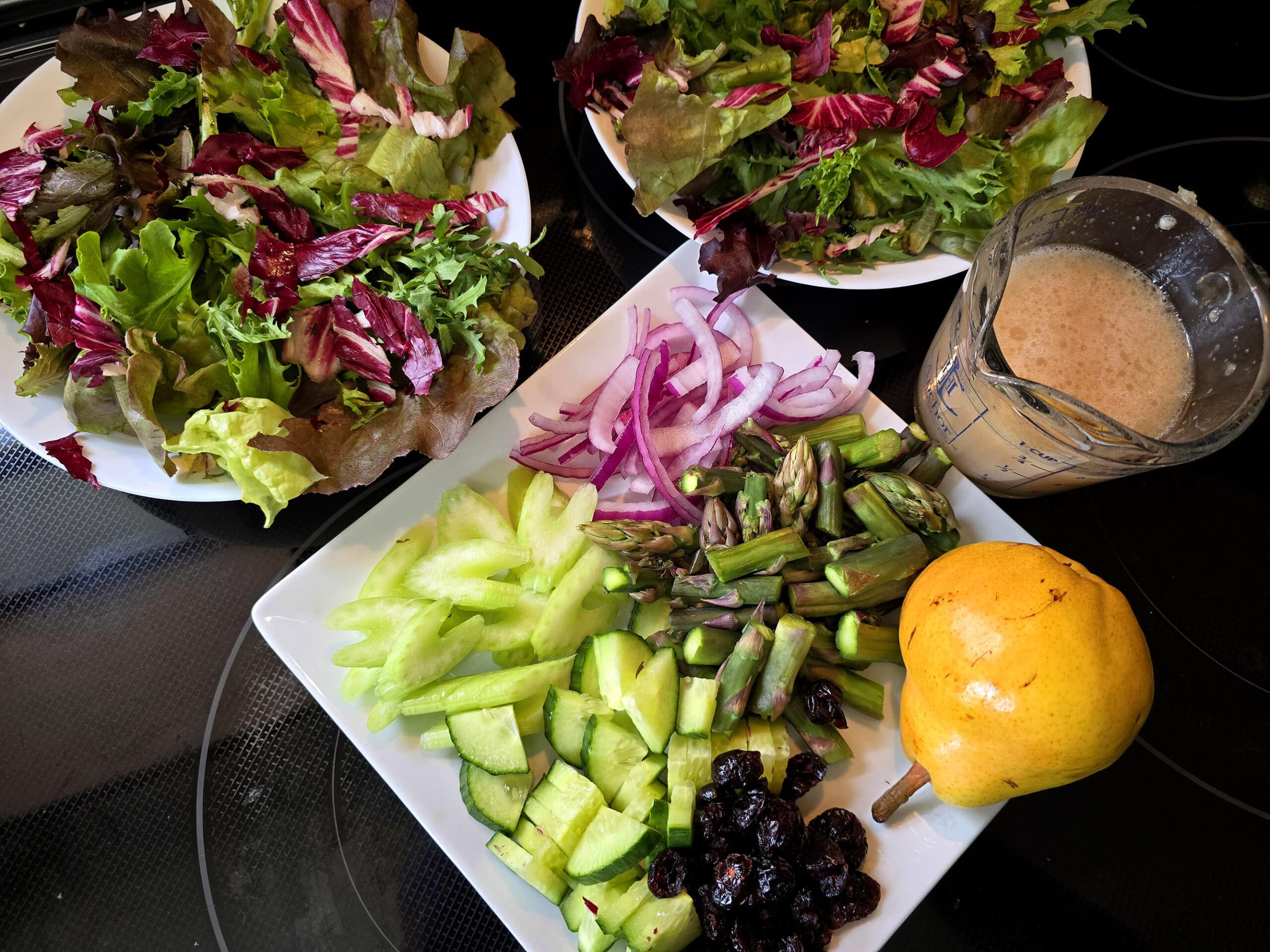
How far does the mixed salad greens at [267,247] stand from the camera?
52.8 inches

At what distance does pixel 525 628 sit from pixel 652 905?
0.45 m

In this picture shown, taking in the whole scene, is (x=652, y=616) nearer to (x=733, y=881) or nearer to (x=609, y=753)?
(x=609, y=753)

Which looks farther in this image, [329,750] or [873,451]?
[329,750]

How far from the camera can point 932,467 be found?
4.61 ft

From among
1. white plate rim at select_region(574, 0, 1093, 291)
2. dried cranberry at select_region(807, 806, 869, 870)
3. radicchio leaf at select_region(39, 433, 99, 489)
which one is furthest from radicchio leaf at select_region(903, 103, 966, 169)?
radicchio leaf at select_region(39, 433, 99, 489)

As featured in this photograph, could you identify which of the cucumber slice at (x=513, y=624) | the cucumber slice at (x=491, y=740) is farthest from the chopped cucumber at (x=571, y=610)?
the cucumber slice at (x=491, y=740)

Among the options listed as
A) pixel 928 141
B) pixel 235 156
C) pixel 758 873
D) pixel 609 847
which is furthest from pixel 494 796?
pixel 928 141

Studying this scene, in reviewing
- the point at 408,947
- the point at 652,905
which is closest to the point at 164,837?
the point at 408,947

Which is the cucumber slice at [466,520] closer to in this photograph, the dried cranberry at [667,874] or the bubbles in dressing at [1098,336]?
the dried cranberry at [667,874]

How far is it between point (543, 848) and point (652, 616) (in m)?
0.39

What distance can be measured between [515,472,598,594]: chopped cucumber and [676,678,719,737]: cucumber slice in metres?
0.27

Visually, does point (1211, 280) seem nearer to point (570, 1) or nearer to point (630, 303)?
point (630, 303)

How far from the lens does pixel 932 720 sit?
1.23 m

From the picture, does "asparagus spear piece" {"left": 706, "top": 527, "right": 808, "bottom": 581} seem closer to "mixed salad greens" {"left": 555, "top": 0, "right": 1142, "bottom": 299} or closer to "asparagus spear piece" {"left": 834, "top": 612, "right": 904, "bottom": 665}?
"asparagus spear piece" {"left": 834, "top": 612, "right": 904, "bottom": 665}
